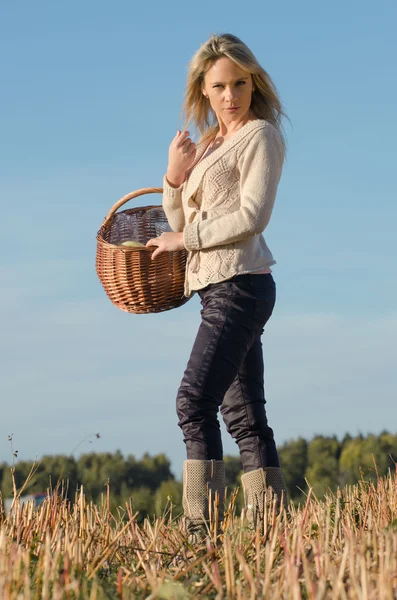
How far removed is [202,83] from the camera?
168 inches

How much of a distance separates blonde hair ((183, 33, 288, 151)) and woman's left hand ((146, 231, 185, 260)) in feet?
2.08

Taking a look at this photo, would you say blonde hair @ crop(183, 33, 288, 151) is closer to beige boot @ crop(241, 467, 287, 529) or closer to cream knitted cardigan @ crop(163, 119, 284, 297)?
cream knitted cardigan @ crop(163, 119, 284, 297)

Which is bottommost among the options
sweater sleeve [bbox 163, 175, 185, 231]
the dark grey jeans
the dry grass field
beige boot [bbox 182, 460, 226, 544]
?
the dry grass field

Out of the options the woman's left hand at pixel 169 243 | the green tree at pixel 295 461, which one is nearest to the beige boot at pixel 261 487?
the woman's left hand at pixel 169 243

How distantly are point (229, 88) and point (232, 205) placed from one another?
1.89 ft

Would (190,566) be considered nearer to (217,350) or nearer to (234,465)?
(217,350)

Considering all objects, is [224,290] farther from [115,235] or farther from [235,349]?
[115,235]

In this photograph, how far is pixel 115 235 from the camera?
4805 millimetres

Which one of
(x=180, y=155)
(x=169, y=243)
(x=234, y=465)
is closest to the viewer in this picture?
(x=169, y=243)

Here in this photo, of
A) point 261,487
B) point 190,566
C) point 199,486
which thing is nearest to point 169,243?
point 199,486

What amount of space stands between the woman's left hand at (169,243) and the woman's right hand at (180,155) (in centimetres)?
33

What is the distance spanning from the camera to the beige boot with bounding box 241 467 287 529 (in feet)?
13.6

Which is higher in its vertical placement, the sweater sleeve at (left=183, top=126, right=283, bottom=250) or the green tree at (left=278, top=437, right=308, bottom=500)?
the sweater sleeve at (left=183, top=126, right=283, bottom=250)

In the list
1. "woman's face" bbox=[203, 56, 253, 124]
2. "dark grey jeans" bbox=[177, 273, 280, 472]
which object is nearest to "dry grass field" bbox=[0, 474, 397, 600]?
"dark grey jeans" bbox=[177, 273, 280, 472]
